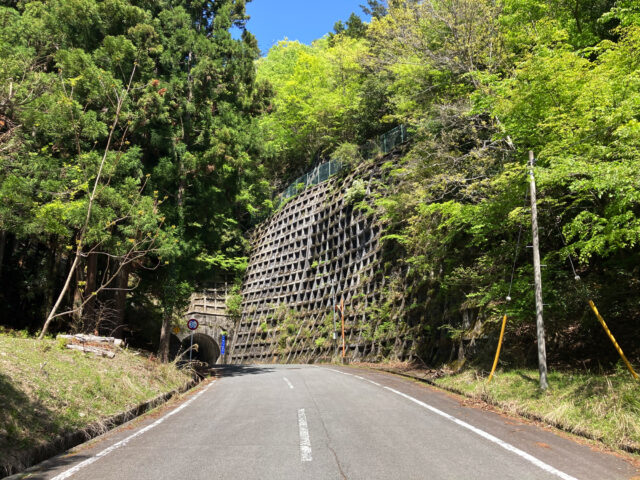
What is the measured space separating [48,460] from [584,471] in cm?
621

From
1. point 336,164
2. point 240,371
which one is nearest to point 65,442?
point 240,371

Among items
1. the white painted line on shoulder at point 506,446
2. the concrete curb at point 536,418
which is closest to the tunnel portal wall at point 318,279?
the concrete curb at point 536,418

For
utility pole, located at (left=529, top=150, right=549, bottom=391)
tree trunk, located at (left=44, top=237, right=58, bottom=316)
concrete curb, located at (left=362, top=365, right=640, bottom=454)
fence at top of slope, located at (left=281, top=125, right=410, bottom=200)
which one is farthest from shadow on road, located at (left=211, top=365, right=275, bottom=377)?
fence at top of slope, located at (left=281, top=125, right=410, bottom=200)

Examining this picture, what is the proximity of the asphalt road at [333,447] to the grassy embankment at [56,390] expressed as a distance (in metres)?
0.48

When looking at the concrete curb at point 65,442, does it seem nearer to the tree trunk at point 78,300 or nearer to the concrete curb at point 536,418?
the tree trunk at point 78,300

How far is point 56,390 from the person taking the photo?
22.8 ft

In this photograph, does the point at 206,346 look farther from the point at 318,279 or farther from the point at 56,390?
the point at 56,390

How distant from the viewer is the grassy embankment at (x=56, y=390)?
5.38 metres

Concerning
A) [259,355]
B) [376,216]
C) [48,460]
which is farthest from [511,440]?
[259,355]

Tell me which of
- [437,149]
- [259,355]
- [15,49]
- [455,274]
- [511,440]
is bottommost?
[259,355]

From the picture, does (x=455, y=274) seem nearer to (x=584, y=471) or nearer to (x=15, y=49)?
(x=584, y=471)

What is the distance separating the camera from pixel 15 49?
11.2 meters

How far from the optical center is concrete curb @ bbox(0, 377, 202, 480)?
4695 millimetres

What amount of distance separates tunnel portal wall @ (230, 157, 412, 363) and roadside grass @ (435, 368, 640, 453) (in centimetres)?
949
